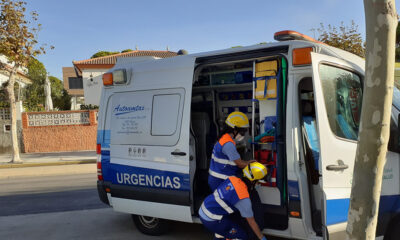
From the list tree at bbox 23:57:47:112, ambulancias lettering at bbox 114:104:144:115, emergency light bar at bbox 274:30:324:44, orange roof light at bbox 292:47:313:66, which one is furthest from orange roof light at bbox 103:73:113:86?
tree at bbox 23:57:47:112

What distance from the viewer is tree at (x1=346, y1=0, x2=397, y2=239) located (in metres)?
1.78

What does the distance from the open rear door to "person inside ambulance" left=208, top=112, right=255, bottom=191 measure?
0.89 m

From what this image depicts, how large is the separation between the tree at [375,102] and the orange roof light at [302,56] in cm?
145

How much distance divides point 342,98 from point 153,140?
2239mm

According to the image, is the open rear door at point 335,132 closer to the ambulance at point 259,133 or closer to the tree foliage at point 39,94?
the ambulance at point 259,133

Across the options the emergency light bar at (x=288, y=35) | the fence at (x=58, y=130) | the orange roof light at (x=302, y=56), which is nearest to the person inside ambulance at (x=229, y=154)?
the orange roof light at (x=302, y=56)

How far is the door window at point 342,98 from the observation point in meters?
3.20

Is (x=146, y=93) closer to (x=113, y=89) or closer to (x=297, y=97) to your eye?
(x=113, y=89)

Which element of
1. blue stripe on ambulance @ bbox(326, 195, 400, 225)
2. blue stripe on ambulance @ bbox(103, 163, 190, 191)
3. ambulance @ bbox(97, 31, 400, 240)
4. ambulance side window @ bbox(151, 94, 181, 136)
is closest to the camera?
blue stripe on ambulance @ bbox(326, 195, 400, 225)

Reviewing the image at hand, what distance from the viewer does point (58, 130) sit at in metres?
16.9

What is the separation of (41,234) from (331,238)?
4.06m

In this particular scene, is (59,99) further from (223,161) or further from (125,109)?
(223,161)

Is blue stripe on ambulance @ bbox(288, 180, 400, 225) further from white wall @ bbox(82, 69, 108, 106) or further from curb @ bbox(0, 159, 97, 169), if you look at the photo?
white wall @ bbox(82, 69, 108, 106)

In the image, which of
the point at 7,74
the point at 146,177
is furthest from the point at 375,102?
the point at 7,74
